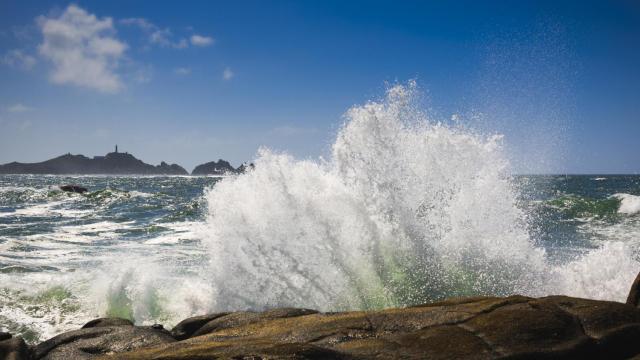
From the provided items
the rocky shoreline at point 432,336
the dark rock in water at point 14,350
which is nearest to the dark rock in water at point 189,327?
the rocky shoreline at point 432,336

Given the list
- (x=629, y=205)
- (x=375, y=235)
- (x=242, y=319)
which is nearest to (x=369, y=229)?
(x=375, y=235)

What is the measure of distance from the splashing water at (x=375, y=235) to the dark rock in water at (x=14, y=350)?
4.51m

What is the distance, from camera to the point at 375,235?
36.8 feet

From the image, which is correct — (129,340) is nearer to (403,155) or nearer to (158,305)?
(158,305)

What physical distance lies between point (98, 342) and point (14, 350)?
98 cm

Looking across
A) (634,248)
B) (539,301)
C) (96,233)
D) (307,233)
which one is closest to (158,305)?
(307,233)

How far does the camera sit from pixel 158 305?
10508 mm

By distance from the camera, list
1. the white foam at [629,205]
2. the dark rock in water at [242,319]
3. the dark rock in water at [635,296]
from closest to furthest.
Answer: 1. the dark rock in water at [635,296]
2. the dark rock in water at [242,319]
3. the white foam at [629,205]

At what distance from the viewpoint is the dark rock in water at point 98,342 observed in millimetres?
5289

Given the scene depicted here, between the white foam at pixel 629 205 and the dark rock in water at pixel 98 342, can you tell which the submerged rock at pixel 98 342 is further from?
the white foam at pixel 629 205

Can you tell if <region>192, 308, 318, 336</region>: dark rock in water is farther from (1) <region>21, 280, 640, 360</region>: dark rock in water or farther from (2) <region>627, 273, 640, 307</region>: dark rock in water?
(2) <region>627, 273, 640, 307</region>: dark rock in water

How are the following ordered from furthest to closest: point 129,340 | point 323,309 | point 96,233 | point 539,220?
1. point 539,220
2. point 96,233
3. point 323,309
4. point 129,340

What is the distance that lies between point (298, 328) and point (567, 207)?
113 feet

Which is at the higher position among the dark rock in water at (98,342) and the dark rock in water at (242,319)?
the dark rock in water at (242,319)
